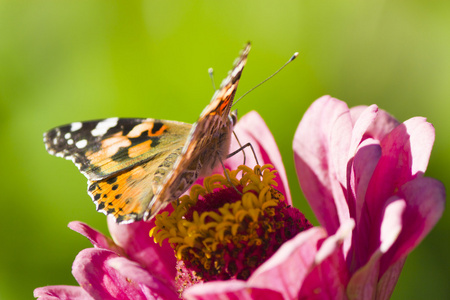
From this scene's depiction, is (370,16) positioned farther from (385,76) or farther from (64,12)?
(64,12)

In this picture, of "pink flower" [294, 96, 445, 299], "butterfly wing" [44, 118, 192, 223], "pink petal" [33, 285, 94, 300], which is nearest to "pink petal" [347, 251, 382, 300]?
"pink flower" [294, 96, 445, 299]

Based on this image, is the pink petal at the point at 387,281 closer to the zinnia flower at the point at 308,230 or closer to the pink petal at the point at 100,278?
the zinnia flower at the point at 308,230

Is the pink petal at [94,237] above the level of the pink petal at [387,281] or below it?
above

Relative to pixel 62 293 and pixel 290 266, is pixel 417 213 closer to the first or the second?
pixel 290 266

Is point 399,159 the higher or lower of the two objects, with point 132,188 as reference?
lower

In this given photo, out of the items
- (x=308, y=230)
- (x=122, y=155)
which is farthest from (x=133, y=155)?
(x=308, y=230)

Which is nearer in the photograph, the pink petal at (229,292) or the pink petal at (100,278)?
the pink petal at (229,292)

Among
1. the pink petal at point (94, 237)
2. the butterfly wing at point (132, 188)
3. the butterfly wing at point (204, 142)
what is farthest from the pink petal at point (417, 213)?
the pink petal at point (94, 237)
